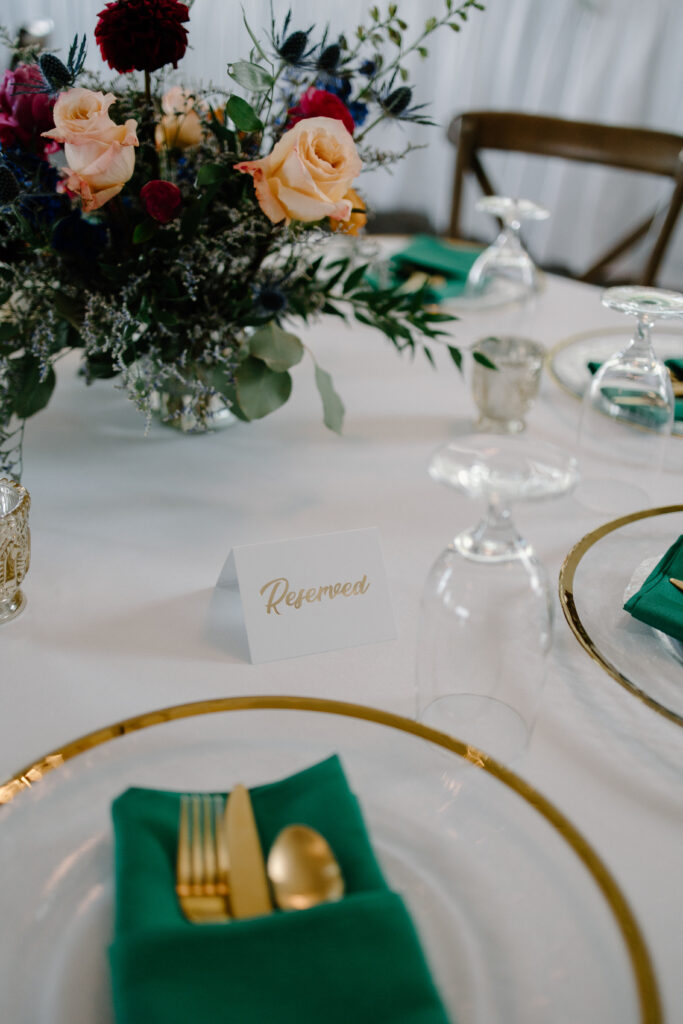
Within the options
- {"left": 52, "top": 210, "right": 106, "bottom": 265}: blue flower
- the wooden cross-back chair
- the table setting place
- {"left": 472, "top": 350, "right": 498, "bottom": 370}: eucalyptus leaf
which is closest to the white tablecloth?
the table setting place

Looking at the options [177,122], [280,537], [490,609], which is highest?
[177,122]

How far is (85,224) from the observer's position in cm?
77

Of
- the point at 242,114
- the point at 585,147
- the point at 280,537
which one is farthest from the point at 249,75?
the point at 585,147

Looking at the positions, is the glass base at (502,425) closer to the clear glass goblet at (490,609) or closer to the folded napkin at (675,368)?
the folded napkin at (675,368)

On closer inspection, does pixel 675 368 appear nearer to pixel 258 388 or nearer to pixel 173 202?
pixel 258 388

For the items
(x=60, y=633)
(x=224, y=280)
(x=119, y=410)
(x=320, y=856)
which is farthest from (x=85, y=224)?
(x=320, y=856)

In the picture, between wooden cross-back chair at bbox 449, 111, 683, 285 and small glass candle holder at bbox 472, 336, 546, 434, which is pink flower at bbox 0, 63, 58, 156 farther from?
wooden cross-back chair at bbox 449, 111, 683, 285

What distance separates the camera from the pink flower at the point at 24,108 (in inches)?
27.8

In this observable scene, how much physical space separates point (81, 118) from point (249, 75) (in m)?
0.15

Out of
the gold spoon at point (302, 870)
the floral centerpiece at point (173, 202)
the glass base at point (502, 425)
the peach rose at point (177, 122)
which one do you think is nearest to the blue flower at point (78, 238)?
the floral centerpiece at point (173, 202)

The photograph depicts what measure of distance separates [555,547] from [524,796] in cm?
36

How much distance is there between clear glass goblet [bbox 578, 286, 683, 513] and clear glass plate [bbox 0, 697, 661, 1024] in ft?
1.51

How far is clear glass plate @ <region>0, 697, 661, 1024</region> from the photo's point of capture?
38cm

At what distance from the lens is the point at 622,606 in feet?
2.20
